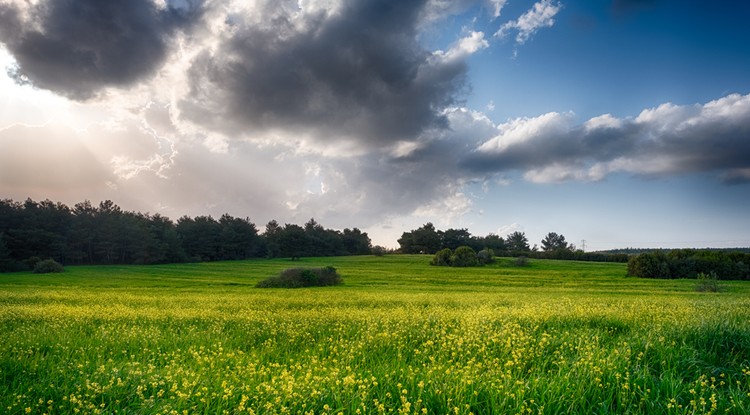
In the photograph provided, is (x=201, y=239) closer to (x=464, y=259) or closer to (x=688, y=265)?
(x=464, y=259)

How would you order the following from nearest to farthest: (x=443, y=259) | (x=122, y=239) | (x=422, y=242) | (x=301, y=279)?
1. (x=301, y=279)
2. (x=443, y=259)
3. (x=122, y=239)
4. (x=422, y=242)

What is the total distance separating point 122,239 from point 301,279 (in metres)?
77.9

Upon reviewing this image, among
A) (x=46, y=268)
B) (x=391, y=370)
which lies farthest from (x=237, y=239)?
(x=391, y=370)

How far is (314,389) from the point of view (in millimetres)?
5398

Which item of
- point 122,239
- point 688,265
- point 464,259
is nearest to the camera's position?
point 688,265

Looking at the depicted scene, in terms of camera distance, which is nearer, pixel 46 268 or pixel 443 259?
pixel 46 268

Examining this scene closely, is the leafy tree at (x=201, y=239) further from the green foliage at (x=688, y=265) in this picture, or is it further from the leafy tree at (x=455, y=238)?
the green foliage at (x=688, y=265)

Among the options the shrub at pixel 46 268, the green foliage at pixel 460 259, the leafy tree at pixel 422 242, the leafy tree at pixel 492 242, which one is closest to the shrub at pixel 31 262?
the shrub at pixel 46 268

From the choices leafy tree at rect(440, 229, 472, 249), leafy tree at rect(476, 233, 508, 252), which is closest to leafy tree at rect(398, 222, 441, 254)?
leafy tree at rect(440, 229, 472, 249)

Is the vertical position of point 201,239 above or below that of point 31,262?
above

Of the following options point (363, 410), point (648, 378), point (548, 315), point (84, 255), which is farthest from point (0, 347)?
point (84, 255)

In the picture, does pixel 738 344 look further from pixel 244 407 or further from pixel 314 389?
pixel 244 407

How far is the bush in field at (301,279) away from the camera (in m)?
44.2

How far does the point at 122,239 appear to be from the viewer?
102m
